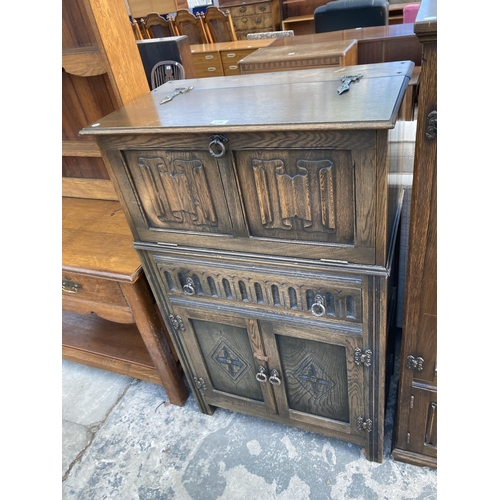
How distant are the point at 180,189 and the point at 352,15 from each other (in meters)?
2.90

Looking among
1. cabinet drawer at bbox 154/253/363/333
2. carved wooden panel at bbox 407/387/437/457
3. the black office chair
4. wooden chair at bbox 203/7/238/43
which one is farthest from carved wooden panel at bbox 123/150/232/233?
wooden chair at bbox 203/7/238/43

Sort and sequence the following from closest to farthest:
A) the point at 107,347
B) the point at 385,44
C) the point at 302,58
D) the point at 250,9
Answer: the point at 107,347
the point at 302,58
the point at 385,44
the point at 250,9

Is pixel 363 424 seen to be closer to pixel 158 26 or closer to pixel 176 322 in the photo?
pixel 176 322

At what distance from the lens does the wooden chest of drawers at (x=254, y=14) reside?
16.6ft

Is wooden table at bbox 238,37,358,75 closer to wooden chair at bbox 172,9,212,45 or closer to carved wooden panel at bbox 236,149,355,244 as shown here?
carved wooden panel at bbox 236,149,355,244

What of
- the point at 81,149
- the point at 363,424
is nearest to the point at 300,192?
the point at 363,424

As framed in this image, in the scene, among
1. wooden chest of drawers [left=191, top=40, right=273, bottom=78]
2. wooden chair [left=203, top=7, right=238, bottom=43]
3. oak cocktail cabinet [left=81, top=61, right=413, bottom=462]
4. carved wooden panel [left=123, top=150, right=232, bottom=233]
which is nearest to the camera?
oak cocktail cabinet [left=81, top=61, right=413, bottom=462]

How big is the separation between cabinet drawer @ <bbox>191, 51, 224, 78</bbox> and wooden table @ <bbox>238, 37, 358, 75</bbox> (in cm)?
188

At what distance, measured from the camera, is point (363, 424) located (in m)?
1.20

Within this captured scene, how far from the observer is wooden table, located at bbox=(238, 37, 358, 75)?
1.80 meters

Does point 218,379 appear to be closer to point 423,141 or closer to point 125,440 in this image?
point 125,440
